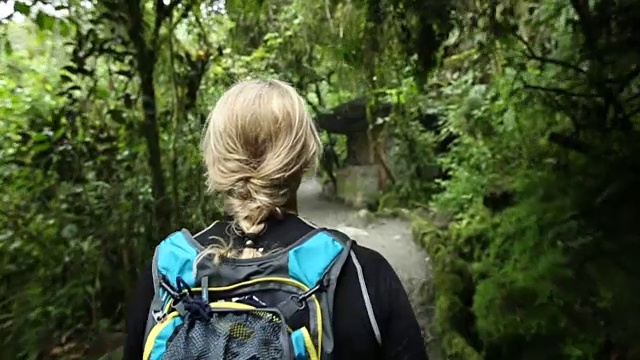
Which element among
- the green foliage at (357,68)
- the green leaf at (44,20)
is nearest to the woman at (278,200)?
the green foliage at (357,68)

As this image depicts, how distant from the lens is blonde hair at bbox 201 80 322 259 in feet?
4.56

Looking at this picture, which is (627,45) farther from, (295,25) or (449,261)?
(295,25)

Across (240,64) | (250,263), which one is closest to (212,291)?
(250,263)

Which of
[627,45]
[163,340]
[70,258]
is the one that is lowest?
[70,258]

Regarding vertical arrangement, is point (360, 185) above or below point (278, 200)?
below

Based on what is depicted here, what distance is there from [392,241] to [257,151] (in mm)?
6451

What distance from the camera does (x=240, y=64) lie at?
8.34 m

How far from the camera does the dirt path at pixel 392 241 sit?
19.7 ft

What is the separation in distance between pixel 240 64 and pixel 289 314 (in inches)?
285

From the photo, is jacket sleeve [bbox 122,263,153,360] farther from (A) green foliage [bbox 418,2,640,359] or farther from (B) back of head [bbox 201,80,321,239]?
(A) green foliage [bbox 418,2,640,359]

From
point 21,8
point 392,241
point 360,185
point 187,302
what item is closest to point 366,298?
point 187,302

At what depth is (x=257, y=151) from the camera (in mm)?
1396

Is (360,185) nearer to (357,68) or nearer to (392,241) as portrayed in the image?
(392,241)

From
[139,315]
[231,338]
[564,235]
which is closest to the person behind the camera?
[231,338]
